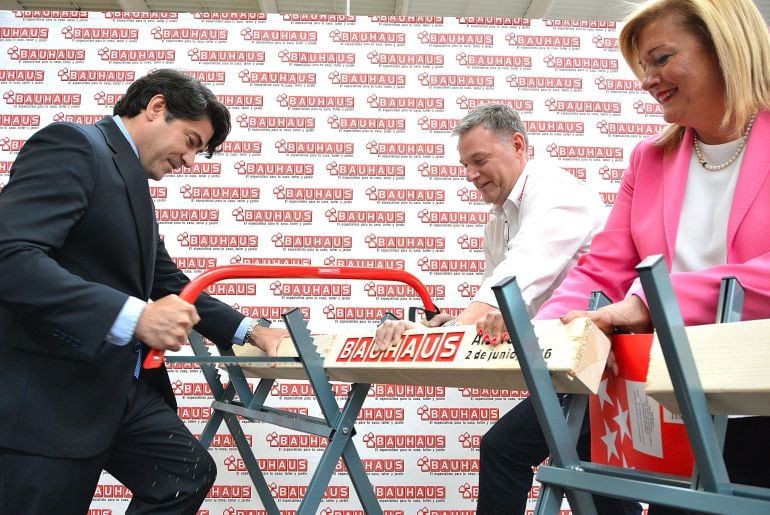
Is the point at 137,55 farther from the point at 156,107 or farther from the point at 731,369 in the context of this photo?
the point at 731,369

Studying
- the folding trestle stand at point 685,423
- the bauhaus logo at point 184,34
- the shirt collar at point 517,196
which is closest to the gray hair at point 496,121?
the shirt collar at point 517,196

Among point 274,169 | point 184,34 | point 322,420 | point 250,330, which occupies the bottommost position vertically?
point 322,420

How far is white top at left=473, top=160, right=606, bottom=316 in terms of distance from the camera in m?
2.15

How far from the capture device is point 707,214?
4.15ft

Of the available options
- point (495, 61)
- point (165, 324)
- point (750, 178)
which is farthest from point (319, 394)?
point (495, 61)

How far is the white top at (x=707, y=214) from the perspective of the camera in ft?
4.06

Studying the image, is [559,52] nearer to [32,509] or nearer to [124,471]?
[124,471]

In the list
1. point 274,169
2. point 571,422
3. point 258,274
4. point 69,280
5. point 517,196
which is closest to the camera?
point 571,422

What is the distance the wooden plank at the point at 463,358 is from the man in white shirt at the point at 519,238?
1.23 feet

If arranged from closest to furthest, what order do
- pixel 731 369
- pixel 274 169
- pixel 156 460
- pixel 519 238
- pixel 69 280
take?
pixel 731 369, pixel 69 280, pixel 156 460, pixel 519 238, pixel 274 169

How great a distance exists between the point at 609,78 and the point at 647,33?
8.09 feet

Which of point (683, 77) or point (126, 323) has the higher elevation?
point (683, 77)

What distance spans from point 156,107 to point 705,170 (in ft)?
4.76

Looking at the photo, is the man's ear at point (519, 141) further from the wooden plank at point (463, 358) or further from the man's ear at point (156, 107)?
the man's ear at point (156, 107)
